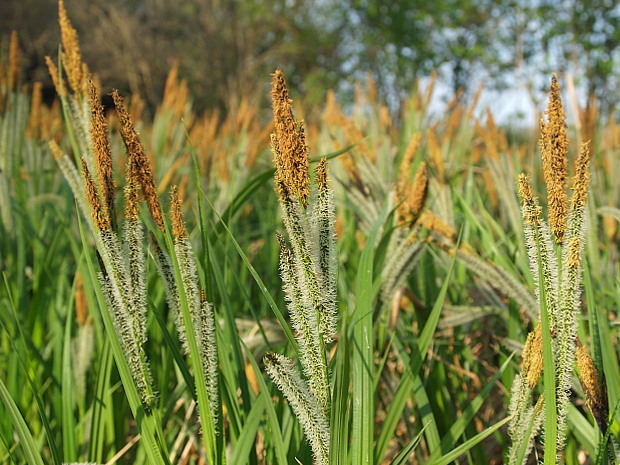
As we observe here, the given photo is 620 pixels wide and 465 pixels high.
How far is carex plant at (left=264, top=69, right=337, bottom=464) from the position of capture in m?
0.58

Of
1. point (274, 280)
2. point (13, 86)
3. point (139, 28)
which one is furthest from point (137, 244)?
point (139, 28)

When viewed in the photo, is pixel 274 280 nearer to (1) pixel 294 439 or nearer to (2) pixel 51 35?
(1) pixel 294 439

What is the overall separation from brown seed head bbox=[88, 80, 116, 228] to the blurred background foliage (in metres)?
14.2

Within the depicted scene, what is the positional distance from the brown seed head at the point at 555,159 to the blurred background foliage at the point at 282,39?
1425 cm

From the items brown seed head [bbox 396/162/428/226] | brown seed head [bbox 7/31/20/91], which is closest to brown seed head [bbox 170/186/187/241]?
brown seed head [bbox 396/162/428/226]

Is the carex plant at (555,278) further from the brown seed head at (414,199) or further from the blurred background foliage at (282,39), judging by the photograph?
the blurred background foliage at (282,39)

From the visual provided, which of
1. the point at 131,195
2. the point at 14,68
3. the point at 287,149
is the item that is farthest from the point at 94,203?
the point at 14,68

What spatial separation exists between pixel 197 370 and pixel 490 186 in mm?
1637

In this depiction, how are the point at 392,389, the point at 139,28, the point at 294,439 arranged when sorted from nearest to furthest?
1. the point at 294,439
2. the point at 392,389
3. the point at 139,28

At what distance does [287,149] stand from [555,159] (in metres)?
0.25

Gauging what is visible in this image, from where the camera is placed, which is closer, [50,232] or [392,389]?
[392,389]

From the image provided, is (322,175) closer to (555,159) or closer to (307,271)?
(307,271)

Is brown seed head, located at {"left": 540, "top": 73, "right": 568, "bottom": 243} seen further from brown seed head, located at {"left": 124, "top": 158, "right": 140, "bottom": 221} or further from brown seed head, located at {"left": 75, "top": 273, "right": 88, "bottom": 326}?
brown seed head, located at {"left": 75, "top": 273, "right": 88, "bottom": 326}

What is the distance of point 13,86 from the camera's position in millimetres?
1801
